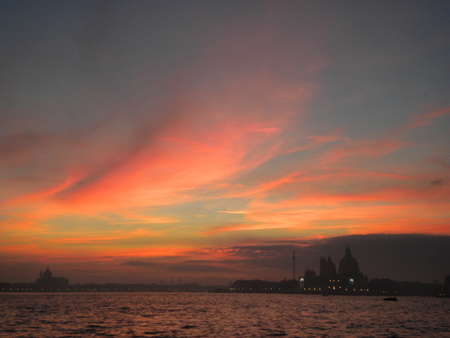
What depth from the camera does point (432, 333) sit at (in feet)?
296

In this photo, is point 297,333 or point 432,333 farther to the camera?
point 432,333

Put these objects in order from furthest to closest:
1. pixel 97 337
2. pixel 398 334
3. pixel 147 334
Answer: pixel 398 334 → pixel 147 334 → pixel 97 337

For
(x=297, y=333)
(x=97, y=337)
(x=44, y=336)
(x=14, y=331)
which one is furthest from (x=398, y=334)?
(x=14, y=331)

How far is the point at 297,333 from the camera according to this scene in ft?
278

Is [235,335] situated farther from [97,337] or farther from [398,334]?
[398,334]

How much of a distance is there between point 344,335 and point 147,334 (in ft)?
119

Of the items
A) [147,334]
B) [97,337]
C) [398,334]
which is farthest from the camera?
[398,334]

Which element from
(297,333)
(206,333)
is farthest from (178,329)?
(297,333)

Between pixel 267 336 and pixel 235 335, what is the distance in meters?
5.85

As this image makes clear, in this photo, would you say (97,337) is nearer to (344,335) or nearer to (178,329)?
(178,329)

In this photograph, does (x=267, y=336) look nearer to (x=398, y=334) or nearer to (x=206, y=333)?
(x=206, y=333)

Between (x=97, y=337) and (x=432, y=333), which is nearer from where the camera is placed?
(x=97, y=337)

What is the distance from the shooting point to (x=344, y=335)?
82312 millimetres

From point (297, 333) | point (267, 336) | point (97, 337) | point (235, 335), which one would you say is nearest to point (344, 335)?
point (297, 333)
